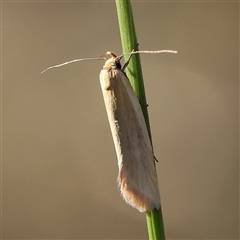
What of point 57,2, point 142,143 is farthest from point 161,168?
point 142,143

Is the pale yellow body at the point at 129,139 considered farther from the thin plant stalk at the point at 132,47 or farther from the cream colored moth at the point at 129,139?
the thin plant stalk at the point at 132,47

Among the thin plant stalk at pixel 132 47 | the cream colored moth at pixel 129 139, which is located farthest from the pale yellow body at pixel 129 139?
the thin plant stalk at pixel 132 47

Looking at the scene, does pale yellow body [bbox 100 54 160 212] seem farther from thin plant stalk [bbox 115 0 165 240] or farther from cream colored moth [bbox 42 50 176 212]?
thin plant stalk [bbox 115 0 165 240]

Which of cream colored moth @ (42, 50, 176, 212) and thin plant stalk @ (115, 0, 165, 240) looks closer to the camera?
thin plant stalk @ (115, 0, 165, 240)

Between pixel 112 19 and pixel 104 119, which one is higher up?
pixel 112 19

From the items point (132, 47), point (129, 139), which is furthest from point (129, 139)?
point (132, 47)

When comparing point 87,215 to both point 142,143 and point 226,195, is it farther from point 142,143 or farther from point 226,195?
point 142,143

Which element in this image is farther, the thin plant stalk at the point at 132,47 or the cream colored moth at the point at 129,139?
the cream colored moth at the point at 129,139

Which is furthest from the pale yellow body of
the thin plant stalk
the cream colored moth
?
the thin plant stalk
